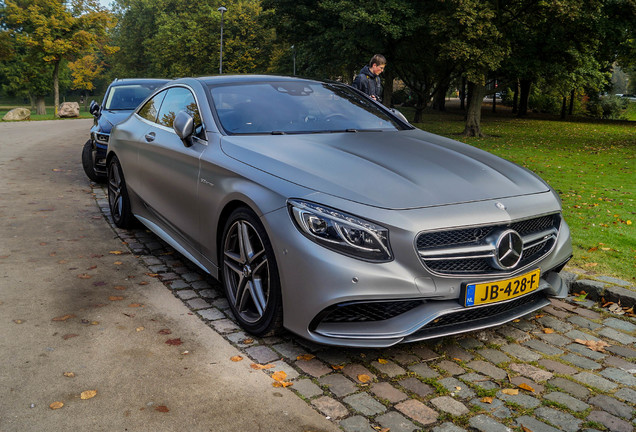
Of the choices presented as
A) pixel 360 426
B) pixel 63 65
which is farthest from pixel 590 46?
pixel 63 65

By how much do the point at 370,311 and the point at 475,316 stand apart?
68cm

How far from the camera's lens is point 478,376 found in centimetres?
345

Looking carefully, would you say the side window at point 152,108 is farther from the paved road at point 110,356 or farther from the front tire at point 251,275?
the front tire at point 251,275

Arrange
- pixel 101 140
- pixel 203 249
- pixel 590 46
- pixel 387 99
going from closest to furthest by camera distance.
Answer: pixel 203 249 → pixel 101 140 → pixel 590 46 → pixel 387 99

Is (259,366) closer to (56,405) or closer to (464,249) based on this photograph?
(56,405)

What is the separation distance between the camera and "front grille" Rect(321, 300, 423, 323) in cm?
329

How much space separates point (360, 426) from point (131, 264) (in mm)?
3358

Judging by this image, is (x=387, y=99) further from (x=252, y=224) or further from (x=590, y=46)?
(x=252, y=224)

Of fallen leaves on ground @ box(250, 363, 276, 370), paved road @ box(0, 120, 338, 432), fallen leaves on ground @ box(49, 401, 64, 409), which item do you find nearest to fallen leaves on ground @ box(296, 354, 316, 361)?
fallen leaves on ground @ box(250, 363, 276, 370)

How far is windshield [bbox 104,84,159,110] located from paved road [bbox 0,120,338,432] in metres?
4.52

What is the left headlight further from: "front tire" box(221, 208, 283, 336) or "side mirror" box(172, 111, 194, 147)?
"side mirror" box(172, 111, 194, 147)

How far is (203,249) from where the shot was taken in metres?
4.43

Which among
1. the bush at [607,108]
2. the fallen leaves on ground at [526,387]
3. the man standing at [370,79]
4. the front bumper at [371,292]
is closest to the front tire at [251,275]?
the front bumper at [371,292]

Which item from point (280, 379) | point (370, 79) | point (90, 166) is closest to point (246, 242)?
point (280, 379)
